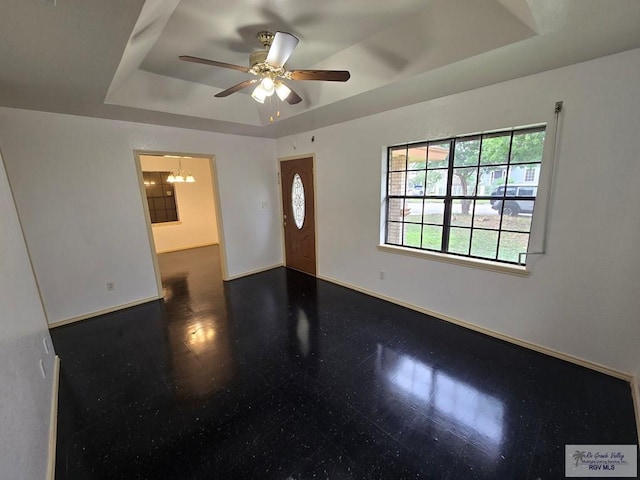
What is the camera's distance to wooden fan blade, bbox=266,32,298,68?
62.9 inches

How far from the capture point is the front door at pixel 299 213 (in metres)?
4.44

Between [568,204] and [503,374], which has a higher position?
[568,204]

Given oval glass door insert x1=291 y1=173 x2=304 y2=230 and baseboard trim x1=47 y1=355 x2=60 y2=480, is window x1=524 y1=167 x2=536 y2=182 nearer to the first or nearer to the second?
oval glass door insert x1=291 y1=173 x2=304 y2=230

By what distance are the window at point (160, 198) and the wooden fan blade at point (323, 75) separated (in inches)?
216

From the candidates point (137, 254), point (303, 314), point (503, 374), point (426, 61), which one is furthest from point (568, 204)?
point (137, 254)

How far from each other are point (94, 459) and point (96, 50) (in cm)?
253

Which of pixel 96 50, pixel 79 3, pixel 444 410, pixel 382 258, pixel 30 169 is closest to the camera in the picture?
pixel 79 3

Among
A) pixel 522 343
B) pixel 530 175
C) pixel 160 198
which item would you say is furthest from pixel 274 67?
pixel 160 198

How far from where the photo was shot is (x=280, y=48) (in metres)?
1.71

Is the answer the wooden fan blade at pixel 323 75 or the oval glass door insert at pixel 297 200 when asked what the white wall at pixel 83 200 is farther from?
the wooden fan blade at pixel 323 75

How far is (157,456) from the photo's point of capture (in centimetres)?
155

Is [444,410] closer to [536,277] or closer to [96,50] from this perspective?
[536,277]

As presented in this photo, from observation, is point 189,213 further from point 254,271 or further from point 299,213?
point 299,213

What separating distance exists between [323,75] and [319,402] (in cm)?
241
